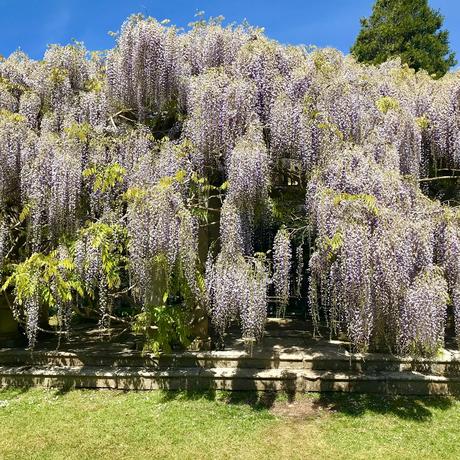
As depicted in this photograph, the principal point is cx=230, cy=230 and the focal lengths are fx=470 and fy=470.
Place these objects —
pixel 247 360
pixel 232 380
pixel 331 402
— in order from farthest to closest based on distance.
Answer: pixel 247 360 < pixel 232 380 < pixel 331 402

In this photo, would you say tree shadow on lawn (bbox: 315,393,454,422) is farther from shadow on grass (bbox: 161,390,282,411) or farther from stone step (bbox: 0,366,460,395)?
shadow on grass (bbox: 161,390,282,411)

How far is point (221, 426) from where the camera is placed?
6.52 metres

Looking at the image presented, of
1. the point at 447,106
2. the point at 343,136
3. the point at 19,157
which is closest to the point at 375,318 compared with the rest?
the point at 343,136

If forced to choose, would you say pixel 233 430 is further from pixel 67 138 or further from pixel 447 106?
pixel 447 106

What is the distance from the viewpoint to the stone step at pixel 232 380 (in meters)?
7.51

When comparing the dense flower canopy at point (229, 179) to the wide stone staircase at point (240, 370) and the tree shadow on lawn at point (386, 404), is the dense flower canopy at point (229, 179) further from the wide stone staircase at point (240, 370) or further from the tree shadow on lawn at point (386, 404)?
the tree shadow on lawn at point (386, 404)

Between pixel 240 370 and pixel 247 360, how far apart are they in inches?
13.2

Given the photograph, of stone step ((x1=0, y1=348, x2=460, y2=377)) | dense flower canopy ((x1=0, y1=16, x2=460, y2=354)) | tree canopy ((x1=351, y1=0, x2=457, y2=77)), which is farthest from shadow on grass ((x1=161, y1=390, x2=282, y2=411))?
tree canopy ((x1=351, y1=0, x2=457, y2=77))

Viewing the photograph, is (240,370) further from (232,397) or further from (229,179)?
(229,179)

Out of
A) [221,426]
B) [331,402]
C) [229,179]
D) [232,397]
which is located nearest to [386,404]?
[331,402]

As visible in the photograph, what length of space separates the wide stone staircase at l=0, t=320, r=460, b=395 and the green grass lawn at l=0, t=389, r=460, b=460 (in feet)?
0.76

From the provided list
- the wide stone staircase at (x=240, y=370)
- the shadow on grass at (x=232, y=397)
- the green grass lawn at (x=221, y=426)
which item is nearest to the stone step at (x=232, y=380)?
the wide stone staircase at (x=240, y=370)

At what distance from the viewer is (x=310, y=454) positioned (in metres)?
5.71

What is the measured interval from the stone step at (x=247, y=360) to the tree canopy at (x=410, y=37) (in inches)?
763
